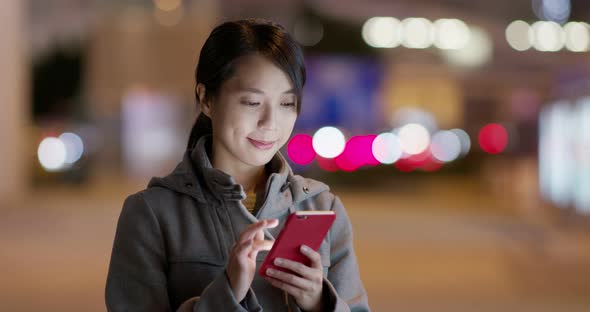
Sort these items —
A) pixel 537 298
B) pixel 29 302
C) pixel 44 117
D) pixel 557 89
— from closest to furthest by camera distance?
1. pixel 29 302
2. pixel 537 298
3. pixel 557 89
4. pixel 44 117

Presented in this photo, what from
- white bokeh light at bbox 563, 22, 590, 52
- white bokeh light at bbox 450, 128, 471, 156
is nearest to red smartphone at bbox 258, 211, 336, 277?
white bokeh light at bbox 563, 22, 590, 52

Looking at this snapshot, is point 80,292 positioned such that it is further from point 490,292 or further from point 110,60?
point 110,60

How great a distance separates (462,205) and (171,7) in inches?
343

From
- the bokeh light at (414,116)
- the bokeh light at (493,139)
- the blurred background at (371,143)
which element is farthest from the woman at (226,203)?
the bokeh light at (414,116)

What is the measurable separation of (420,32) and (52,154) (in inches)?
380

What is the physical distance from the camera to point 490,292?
339 inches

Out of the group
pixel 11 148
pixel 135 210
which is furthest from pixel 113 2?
pixel 135 210

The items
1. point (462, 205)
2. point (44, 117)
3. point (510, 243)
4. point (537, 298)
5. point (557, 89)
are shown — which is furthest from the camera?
point (44, 117)

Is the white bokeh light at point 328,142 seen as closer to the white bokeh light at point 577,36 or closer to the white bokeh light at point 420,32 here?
the white bokeh light at point 420,32

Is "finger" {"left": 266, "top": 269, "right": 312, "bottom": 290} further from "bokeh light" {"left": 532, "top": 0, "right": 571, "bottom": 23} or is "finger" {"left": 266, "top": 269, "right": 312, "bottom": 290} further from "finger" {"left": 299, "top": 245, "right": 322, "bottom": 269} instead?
"bokeh light" {"left": 532, "top": 0, "right": 571, "bottom": 23}

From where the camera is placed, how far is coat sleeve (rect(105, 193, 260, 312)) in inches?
87.1

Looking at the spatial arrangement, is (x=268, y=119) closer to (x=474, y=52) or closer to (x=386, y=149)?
(x=386, y=149)

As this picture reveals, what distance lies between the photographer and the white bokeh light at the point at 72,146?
76.0 feet

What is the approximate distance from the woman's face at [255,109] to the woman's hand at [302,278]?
0.34 meters
